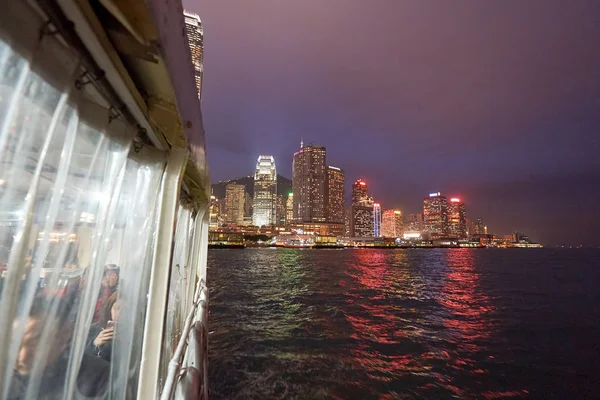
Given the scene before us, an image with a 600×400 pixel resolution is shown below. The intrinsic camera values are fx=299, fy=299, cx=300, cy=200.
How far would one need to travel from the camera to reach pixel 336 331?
40.7 feet

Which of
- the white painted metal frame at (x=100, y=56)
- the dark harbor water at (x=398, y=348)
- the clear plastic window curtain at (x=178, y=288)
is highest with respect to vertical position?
the white painted metal frame at (x=100, y=56)

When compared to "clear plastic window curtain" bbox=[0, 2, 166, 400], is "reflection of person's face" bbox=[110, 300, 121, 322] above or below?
below

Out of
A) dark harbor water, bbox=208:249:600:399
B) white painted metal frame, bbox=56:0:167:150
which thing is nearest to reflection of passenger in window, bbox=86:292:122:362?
white painted metal frame, bbox=56:0:167:150

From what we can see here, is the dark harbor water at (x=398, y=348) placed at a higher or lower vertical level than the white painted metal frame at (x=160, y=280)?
lower

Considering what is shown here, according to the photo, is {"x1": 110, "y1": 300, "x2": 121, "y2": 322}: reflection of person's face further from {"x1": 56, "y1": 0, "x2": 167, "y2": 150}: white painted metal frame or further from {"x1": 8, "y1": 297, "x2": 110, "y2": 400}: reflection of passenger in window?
{"x1": 56, "y1": 0, "x2": 167, "y2": 150}: white painted metal frame

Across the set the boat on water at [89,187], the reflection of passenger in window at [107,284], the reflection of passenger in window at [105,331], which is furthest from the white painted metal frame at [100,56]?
the reflection of passenger in window at [105,331]

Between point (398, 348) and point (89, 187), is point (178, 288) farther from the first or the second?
point (398, 348)

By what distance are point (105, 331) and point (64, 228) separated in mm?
940

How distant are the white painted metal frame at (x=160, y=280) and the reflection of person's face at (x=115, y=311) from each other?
0.20 metres

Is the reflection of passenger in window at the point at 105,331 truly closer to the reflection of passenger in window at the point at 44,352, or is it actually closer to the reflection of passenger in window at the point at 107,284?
the reflection of passenger in window at the point at 107,284

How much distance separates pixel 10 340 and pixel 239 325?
41.9 ft

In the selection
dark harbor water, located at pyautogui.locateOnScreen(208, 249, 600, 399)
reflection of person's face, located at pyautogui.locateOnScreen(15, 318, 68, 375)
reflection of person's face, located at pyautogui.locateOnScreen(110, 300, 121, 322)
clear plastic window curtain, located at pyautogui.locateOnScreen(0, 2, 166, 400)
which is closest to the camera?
clear plastic window curtain, located at pyautogui.locateOnScreen(0, 2, 166, 400)

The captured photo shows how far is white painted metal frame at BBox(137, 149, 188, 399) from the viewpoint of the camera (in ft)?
6.47

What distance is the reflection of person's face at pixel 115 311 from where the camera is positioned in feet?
6.70
